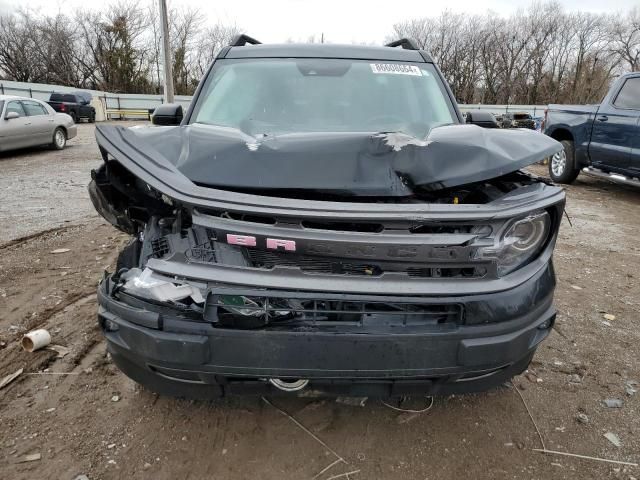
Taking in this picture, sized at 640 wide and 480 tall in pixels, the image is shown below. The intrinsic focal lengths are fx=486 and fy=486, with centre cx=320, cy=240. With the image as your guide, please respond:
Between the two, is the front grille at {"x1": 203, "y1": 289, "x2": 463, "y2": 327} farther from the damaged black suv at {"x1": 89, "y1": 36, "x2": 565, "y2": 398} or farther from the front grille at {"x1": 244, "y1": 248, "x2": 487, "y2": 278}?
the front grille at {"x1": 244, "y1": 248, "x2": 487, "y2": 278}

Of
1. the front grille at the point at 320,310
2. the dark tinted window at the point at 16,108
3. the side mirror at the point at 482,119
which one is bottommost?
the dark tinted window at the point at 16,108

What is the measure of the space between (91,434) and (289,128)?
190 cm

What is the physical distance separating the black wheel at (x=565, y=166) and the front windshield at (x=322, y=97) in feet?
21.2

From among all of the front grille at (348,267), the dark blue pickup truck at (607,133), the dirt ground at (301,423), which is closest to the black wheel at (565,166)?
the dark blue pickup truck at (607,133)

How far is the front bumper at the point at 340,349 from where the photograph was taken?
1751 mm

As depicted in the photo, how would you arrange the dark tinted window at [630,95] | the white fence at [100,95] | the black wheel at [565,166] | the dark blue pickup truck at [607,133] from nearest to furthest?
the dark blue pickup truck at [607,133]
the dark tinted window at [630,95]
the black wheel at [565,166]
the white fence at [100,95]

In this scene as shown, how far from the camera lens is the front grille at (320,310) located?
1.74 metres

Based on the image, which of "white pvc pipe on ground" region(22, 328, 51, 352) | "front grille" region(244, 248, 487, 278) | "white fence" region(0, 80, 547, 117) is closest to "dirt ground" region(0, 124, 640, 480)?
"white pvc pipe on ground" region(22, 328, 51, 352)

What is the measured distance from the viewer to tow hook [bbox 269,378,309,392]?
6.28ft

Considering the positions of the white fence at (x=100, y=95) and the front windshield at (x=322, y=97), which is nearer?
the front windshield at (x=322, y=97)

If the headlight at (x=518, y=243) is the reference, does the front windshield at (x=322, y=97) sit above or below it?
above

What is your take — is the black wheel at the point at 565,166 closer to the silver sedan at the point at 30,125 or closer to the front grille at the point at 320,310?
the front grille at the point at 320,310

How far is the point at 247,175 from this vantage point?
1.93m

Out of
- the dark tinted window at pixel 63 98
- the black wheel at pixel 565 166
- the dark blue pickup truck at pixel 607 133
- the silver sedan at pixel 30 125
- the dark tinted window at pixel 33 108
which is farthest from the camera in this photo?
the dark tinted window at pixel 63 98
